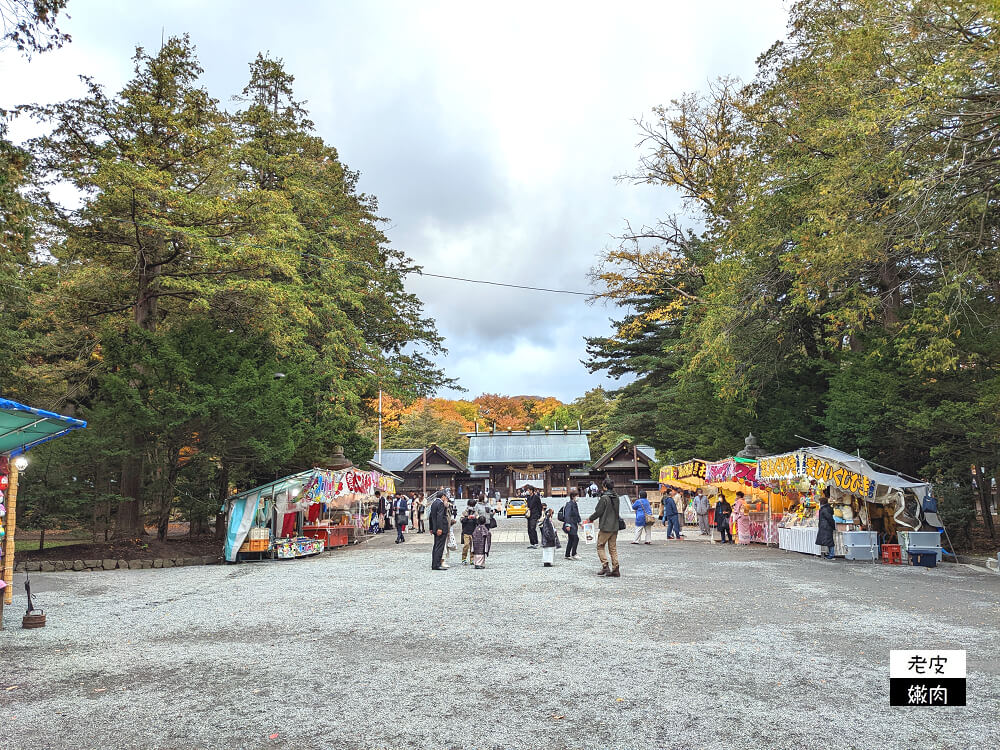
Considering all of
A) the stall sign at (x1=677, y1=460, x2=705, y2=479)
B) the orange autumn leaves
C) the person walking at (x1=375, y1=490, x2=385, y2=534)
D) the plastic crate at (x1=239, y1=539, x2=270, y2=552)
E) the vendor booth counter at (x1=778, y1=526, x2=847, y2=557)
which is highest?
the orange autumn leaves

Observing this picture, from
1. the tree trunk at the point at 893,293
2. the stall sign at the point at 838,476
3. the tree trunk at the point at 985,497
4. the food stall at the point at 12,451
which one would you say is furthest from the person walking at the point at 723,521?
the food stall at the point at 12,451

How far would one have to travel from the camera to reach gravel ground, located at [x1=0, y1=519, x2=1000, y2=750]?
13.5 ft

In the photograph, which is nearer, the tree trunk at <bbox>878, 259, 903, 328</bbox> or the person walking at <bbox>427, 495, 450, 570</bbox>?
the person walking at <bbox>427, 495, 450, 570</bbox>

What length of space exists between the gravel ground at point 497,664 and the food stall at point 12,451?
2.62ft

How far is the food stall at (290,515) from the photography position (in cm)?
1453

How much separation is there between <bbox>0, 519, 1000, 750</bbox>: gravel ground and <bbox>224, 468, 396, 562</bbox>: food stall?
4156mm

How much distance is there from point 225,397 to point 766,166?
562 inches

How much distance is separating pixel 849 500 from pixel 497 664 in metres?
12.2

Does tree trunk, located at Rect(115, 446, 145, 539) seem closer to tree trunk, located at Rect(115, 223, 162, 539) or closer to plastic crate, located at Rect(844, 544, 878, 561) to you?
tree trunk, located at Rect(115, 223, 162, 539)

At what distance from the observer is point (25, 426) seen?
708 centimetres

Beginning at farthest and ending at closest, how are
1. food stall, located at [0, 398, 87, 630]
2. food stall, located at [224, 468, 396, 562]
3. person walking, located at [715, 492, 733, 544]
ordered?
person walking, located at [715, 492, 733, 544] < food stall, located at [224, 468, 396, 562] < food stall, located at [0, 398, 87, 630]

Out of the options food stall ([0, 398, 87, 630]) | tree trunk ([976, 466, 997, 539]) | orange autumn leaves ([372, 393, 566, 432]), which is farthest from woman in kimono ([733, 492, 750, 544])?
orange autumn leaves ([372, 393, 566, 432])

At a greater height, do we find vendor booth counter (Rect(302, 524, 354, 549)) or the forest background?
the forest background

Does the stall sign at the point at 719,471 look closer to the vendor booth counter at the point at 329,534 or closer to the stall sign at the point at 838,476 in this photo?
the stall sign at the point at 838,476
